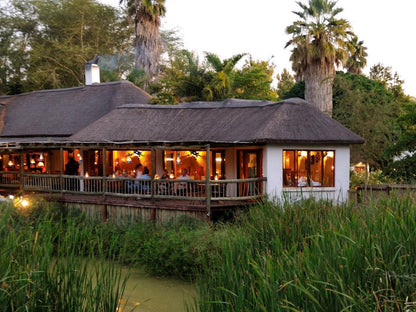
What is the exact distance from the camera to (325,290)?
14.7 feet

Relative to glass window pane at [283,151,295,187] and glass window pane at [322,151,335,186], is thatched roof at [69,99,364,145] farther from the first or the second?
glass window pane at [283,151,295,187]

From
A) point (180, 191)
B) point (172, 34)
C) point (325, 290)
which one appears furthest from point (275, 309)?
point (172, 34)

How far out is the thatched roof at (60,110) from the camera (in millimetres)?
22781

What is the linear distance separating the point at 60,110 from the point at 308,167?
13912 millimetres

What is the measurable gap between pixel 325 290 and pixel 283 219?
3.56 metres

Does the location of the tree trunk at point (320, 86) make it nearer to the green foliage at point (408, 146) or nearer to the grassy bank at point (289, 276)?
the green foliage at point (408, 146)

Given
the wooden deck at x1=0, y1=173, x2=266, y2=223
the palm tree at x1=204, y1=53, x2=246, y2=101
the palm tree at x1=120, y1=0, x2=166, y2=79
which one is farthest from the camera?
the palm tree at x1=120, y1=0, x2=166, y2=79

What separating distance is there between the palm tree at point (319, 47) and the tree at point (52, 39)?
57.5ft

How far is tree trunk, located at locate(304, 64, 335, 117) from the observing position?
87.1 feet

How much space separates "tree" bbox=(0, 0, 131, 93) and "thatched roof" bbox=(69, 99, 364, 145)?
59.7 feet

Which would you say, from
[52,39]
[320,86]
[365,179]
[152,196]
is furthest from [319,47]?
[52,39]

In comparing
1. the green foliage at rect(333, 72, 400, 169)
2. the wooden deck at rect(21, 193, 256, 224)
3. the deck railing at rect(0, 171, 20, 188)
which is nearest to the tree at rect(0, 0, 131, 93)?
the deck railing at rect(0, 171, 20, 188)

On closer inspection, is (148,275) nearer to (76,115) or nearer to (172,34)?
(76,115)

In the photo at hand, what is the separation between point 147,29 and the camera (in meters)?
32.2
